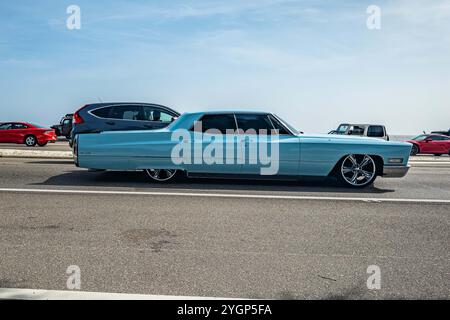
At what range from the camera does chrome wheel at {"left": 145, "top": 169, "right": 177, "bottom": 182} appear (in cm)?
818

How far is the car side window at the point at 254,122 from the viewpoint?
7.98 m

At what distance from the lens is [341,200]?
21.8 feet

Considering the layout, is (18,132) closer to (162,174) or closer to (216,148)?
(162,174)

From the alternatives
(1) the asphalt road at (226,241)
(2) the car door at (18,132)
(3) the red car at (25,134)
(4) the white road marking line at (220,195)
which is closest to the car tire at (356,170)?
(1) the asphalt road at (226,241)

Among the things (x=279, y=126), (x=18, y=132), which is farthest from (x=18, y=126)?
(x=279, y=126)

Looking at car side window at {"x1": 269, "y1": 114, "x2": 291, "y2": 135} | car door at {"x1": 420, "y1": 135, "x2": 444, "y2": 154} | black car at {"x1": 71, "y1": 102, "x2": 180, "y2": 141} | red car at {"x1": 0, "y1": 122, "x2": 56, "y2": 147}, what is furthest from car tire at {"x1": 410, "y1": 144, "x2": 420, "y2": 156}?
red car at {"x1": 0, "y1": 122, "x2": 56, "y2": 147}

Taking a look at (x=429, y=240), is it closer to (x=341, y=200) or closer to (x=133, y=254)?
(x=341, y=200)

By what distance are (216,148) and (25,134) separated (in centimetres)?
1973

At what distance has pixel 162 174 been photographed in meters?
8.23

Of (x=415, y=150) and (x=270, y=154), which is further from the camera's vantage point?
(x=415, y=150)

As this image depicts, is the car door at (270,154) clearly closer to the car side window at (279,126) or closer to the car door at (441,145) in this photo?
the car side window at (279,126)

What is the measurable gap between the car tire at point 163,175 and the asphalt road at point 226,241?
2.18 ft
